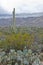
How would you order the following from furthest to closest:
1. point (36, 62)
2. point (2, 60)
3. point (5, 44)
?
point (5, 44)
point (2, 60)
point (36, 62)

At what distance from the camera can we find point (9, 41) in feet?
42.6

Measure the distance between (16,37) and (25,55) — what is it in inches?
119

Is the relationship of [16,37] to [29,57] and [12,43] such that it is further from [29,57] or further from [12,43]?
Answer: [29,57]

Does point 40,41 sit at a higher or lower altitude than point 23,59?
lower

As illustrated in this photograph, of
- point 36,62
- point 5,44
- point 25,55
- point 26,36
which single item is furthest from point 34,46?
point 36,62

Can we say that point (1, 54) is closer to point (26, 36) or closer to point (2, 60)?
point (2, 60)

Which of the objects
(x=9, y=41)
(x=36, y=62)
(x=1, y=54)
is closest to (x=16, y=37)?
(x=9, y=41)

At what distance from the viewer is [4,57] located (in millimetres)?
10273

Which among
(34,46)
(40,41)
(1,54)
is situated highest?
(1,54)

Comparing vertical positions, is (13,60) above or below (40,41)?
above

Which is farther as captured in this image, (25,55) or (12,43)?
(12,43)

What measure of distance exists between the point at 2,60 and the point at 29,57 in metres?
1.09

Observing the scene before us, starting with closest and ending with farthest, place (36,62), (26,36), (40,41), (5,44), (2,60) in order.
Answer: (36,62)
(2,60)
(5,44)
(26,36)
(40,41)

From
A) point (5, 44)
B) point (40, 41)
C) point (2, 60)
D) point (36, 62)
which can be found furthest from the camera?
point (40, 41)
